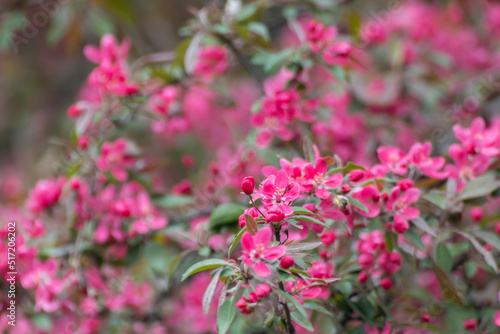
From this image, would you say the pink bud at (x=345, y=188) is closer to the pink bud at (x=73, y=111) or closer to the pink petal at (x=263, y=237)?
the pink petal at (x=263, y=237)

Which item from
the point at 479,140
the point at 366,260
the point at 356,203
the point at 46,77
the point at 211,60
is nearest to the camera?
the point at 356,203

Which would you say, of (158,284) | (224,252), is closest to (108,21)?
(158,284)

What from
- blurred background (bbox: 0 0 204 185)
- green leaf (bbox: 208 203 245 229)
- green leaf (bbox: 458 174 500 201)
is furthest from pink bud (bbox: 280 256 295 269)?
blurred background (bbox: 0 0 204 185)

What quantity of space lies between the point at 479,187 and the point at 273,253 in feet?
1.80

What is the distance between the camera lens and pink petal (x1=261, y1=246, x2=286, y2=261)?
2.62ft

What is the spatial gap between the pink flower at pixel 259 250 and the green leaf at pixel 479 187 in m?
0.51

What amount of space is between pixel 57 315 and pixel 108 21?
1060 mm

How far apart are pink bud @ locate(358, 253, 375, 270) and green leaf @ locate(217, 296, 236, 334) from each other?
0.32 m

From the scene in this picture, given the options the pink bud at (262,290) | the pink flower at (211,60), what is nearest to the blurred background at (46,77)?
the pink flower at (211,60)

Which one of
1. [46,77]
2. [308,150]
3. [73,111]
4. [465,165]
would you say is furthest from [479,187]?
[46,77]

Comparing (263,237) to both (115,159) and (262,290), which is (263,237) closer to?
(262,290)

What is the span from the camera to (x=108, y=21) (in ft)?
6.25

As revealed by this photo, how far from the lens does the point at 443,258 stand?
3.50ft

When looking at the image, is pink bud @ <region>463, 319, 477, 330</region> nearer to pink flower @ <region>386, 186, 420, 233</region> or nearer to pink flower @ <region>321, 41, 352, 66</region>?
pink flower @ <region>386, 186, 420, 233</region>
